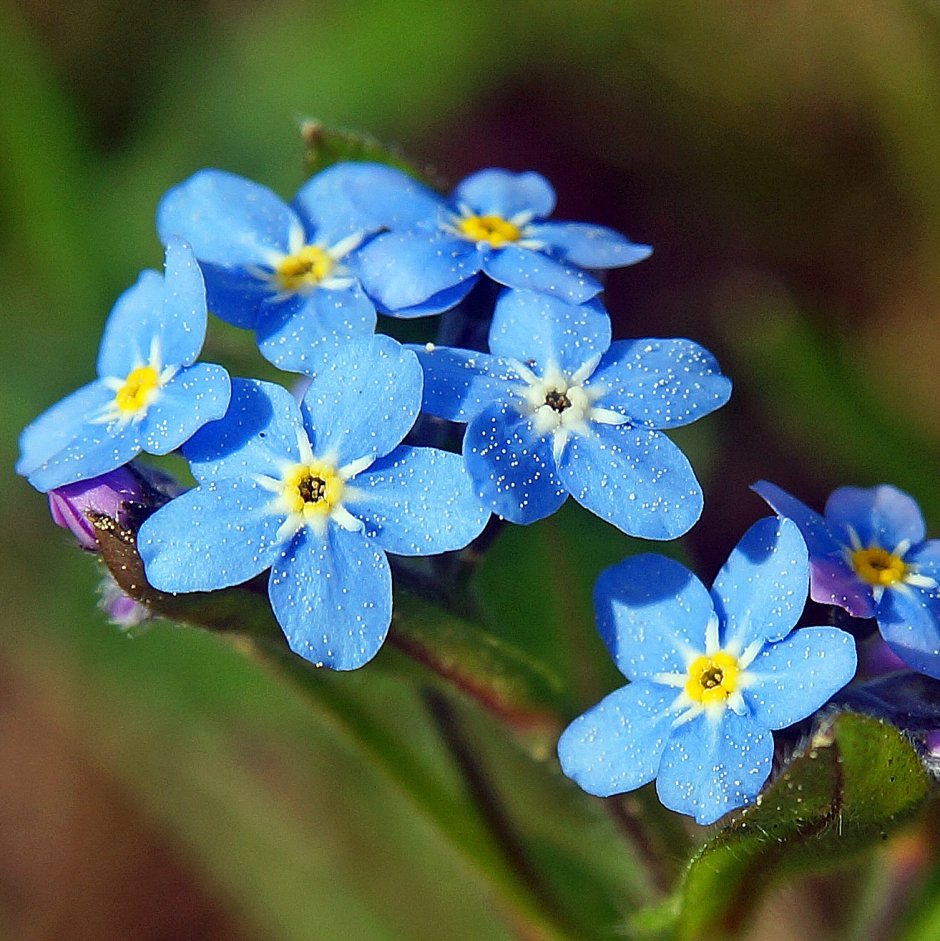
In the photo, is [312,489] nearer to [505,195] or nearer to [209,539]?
[209,539]

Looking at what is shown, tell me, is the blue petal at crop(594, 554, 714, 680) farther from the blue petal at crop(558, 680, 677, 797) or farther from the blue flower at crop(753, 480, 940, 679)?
the blue flower at crop(753, 480, 940, 679)

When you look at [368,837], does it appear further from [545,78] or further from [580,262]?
[545,78]

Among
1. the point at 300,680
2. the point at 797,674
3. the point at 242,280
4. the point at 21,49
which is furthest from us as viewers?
the point at 21,49

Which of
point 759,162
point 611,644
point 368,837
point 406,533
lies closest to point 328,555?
point 406,533

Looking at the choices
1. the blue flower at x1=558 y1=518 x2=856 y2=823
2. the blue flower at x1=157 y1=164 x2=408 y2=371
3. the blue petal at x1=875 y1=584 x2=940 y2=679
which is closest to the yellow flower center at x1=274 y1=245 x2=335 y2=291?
the blue flower at x1=157 y1=164 x2=408 y2=371

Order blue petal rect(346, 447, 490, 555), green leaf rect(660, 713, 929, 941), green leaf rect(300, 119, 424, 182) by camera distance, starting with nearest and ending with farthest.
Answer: green leaf rect(660, 713, 929, 941), blue petal rect(346, 447, 490, 555), green leaf rect(300, 119, 424, 182)

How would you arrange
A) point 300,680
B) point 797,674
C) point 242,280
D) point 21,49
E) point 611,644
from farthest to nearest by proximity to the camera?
point 21,49 < point 300,680 < point 242,280 < point 611,644 < point 797,674

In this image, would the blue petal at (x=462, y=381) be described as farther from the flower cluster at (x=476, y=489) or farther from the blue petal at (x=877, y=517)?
the blue petal at (x=877, y=517)

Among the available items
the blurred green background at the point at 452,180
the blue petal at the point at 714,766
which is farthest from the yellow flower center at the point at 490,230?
the blurred green background at the point at 452,180
